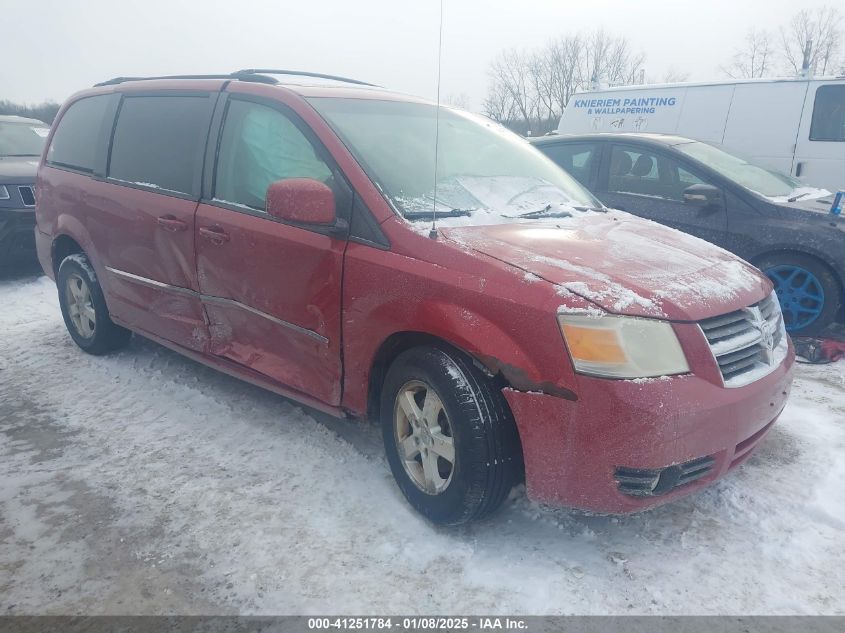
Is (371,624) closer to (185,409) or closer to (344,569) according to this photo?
(344,569)

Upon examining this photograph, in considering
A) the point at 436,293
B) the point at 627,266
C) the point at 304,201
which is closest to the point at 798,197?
the point at 627,266

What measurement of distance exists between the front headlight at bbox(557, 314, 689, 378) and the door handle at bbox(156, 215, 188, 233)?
2192 millimetres

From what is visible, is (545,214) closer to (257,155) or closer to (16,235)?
(257,155)

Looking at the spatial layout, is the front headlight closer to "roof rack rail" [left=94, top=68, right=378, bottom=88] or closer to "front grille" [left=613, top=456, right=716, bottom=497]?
"front grille" [left=613, top=456, right=716, bottom=497]

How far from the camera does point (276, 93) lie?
3.09 metres

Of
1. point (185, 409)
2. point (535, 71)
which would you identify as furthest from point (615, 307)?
point (535, 71)

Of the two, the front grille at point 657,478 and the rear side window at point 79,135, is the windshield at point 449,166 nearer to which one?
the front grille at point 657,478

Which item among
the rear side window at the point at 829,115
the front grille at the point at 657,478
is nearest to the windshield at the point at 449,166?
the front grille at the point at 657,478

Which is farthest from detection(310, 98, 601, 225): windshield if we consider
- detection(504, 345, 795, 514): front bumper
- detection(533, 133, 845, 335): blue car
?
detection(533, 133, 845, 335): blue car

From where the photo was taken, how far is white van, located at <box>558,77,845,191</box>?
277 inches

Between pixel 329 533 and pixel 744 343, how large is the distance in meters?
1.76

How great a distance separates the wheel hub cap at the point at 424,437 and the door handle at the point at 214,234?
49.9 inches

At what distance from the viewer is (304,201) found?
2.57 m

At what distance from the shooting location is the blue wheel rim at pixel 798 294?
4.65 meters
